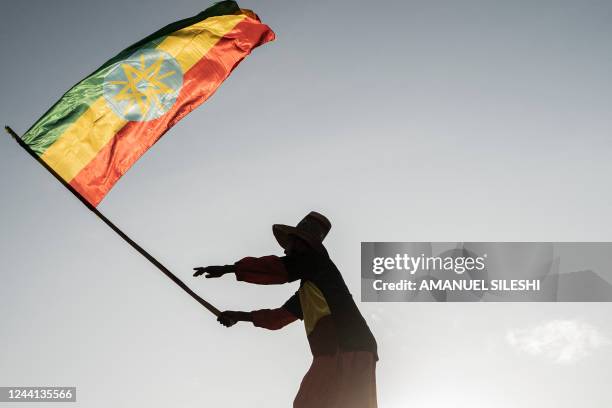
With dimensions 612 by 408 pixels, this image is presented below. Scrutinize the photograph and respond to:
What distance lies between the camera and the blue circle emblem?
8.27m

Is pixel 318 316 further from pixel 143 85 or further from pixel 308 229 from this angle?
pixel 143 85

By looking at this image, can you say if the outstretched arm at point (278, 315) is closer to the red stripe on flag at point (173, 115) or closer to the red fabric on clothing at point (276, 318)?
the red fabric on clothing at point (276, 318)

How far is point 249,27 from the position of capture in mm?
9469

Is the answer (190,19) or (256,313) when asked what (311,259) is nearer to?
(256,313)

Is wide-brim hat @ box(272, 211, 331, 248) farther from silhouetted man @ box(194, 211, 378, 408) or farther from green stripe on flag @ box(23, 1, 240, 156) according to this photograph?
green stripe on flag @ box(23, 1, 240, 156)

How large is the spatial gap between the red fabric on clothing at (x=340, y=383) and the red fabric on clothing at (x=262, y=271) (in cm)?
90

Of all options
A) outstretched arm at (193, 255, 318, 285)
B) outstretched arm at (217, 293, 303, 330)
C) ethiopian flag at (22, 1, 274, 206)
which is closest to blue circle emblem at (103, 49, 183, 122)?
ethiopian flag at (22, 1, 274, 206)

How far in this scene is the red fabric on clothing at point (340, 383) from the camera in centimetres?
598

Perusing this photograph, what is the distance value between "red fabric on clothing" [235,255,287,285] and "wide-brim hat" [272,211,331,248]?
34 cm

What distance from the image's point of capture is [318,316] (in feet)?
20.7

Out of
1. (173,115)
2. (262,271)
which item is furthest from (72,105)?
(262,271)

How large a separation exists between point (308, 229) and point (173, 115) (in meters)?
2.77

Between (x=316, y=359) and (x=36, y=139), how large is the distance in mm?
4273

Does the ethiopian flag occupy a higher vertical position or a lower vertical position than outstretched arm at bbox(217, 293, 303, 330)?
higher
